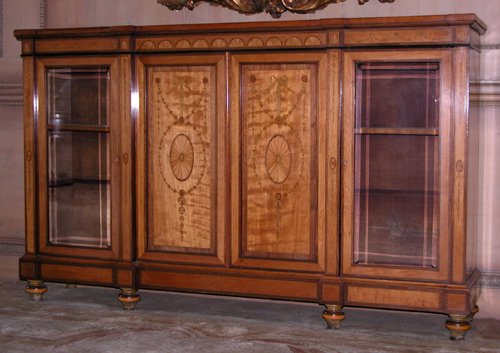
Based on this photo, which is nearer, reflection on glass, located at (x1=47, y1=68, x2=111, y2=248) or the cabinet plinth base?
reflection on glass, located at (x1=47, y1=68, x2=111, y2=248)

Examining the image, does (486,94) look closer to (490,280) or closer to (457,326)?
(490,280)

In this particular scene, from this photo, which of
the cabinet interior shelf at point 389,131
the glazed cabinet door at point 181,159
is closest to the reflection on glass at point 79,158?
the glazed cabinet door at point 181,159

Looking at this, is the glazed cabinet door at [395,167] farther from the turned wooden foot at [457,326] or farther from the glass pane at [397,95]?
the turned wooden foot at [457,326]

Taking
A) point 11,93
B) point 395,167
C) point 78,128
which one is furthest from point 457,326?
point 11,93

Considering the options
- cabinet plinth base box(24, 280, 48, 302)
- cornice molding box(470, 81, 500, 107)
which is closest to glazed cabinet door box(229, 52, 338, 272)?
cornice molding box(470, 81, 500, 107)

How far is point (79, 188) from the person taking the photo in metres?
4.27

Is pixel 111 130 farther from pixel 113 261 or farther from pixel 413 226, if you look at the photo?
pixel 413 226

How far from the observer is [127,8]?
4.82m

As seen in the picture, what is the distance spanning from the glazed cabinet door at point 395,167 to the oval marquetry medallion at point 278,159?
0.29 meters

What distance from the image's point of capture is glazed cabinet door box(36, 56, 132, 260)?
13.6 ft

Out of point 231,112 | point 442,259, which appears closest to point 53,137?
point 231,112

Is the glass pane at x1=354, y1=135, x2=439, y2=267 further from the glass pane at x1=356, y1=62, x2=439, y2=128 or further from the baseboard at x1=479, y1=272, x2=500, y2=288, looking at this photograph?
the baseboard at x1=479, y1=272, x2=500, y2=288

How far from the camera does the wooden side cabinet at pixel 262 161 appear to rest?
12.1 feet

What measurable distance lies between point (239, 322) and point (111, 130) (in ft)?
3.87
